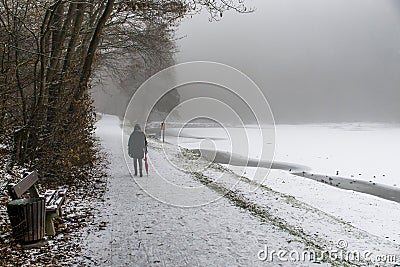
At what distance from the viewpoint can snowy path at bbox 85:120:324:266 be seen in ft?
23.0

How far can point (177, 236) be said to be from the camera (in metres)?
8.15

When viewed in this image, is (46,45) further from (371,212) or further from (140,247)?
(371,212)

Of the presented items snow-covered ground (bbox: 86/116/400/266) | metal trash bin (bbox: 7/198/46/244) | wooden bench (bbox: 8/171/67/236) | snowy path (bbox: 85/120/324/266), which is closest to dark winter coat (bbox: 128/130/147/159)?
snow-covered ground (bbox: 86/116/400/266)

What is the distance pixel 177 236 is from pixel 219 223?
1.44m

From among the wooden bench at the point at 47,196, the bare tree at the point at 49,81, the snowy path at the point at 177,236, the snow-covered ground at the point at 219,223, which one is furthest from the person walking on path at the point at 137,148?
the wooden bench at the point at 47,196

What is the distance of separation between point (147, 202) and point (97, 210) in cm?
144

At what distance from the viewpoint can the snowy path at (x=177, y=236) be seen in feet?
23.0

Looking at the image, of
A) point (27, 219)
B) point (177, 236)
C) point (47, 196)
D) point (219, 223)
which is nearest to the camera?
A: point (27, 219)

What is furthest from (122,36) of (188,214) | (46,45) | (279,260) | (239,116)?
(279,260)

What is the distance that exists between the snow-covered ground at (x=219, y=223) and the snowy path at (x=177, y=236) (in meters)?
0.02

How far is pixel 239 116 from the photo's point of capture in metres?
10.5

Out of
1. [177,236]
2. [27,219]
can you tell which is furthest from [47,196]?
[177,236]

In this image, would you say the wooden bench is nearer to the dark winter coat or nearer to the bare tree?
the bare tree

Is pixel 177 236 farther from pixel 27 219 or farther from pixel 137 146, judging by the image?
pixel 137 146
